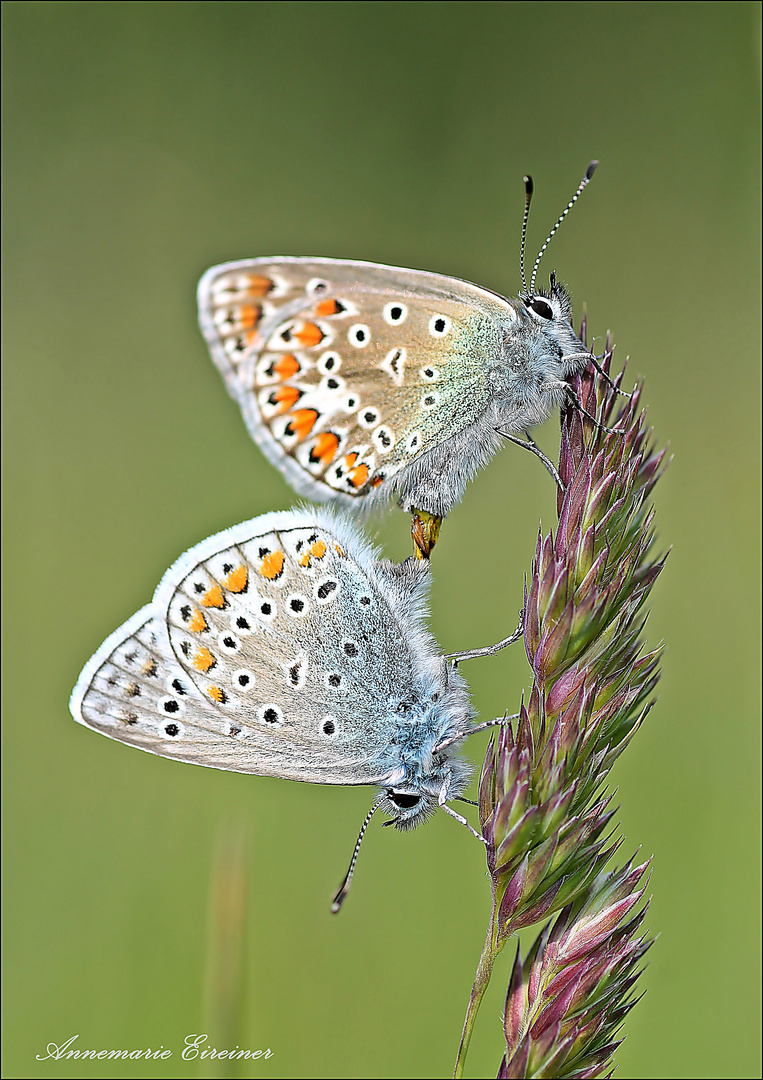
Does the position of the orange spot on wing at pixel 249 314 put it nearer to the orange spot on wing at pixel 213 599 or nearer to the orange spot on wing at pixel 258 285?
the orange spot on wing at pixel 258 285

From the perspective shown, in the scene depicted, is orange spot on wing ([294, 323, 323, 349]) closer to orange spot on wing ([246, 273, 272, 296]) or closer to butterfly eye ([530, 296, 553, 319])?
orange spot on wing ([246, 273, 272, 296])

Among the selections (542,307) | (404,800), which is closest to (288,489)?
(542,307)

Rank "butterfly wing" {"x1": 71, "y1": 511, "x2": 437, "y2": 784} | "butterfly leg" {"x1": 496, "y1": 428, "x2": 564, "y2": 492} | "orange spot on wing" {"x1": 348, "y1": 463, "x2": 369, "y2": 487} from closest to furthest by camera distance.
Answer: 1. "butterfly leg" {"x1": 496, "y1": 428, "x2": 564, "y2": 492}
2. "butterfly wing" {"x1": 71, "y1": 511, "x2": 437, "y2": 784}
3. "orange spot on wing" {"x1": 348, "y1": 463, "x2": 369, "y2": 487}

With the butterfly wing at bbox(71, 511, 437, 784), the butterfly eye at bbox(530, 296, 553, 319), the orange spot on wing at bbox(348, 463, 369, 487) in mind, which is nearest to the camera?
the butterfly wing at bbox(71, 511, 437, 784)

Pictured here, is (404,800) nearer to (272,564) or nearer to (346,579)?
(346,579)

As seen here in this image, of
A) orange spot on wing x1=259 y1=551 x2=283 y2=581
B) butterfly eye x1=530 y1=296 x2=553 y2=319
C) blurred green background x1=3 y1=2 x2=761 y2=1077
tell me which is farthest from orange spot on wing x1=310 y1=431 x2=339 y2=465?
blurred green background x1=3 y1=2 x2=761 y2=1077

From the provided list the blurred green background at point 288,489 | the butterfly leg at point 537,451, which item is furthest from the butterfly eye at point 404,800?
the butterfly leg at point 537,451

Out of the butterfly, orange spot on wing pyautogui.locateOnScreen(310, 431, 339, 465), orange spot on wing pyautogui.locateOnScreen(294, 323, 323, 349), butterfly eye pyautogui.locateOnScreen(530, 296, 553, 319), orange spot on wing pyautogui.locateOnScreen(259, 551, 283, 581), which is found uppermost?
butterfly eye pyautogui.locateOnScreen(530, 296, 553, 319)

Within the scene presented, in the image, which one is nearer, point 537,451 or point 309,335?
point 537,451
